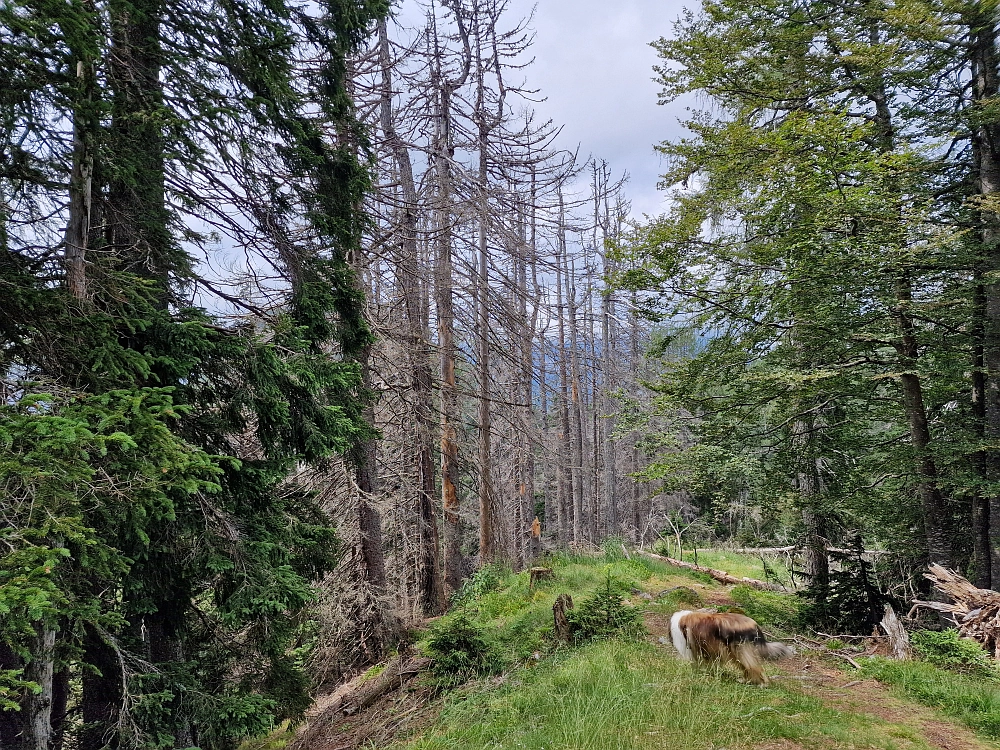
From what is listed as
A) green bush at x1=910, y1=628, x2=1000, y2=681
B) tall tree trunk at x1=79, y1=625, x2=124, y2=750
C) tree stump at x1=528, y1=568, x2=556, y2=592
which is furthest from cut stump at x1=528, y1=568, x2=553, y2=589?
tall tree trunk at x1=79, y1=625, x2=124, y2=750

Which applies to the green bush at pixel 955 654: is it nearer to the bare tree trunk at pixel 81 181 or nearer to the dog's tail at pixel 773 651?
the dog's tail at pixel 773 651

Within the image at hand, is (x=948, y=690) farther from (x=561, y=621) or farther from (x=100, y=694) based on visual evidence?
(x=100, y=694)

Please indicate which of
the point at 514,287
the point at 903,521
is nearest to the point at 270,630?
the point at 514,287

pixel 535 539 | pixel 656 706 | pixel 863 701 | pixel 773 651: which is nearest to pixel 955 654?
pixel 863 701

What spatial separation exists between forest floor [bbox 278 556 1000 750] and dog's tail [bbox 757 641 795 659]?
0.14 meters

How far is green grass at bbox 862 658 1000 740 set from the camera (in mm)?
4105

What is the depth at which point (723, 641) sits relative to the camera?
4402 mm

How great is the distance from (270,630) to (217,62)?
4579 mm

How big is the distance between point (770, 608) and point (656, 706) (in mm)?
5665

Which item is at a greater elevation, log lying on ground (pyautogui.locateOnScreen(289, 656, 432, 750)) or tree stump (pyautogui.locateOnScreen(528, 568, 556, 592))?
tree stump (pyautogui.locateOnScreen(528, 568, 556, 592))

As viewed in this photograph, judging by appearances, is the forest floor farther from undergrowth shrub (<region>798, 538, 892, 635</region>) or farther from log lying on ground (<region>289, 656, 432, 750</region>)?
undergrowth shrub (<region>798, 538, 892, 635</region>)

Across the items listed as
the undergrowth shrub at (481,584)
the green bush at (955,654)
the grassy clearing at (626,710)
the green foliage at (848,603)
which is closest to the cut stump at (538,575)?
the undergrowth shrub at (481,584)

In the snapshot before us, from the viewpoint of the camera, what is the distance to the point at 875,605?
708cm

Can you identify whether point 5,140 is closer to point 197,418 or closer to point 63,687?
point 197,418
